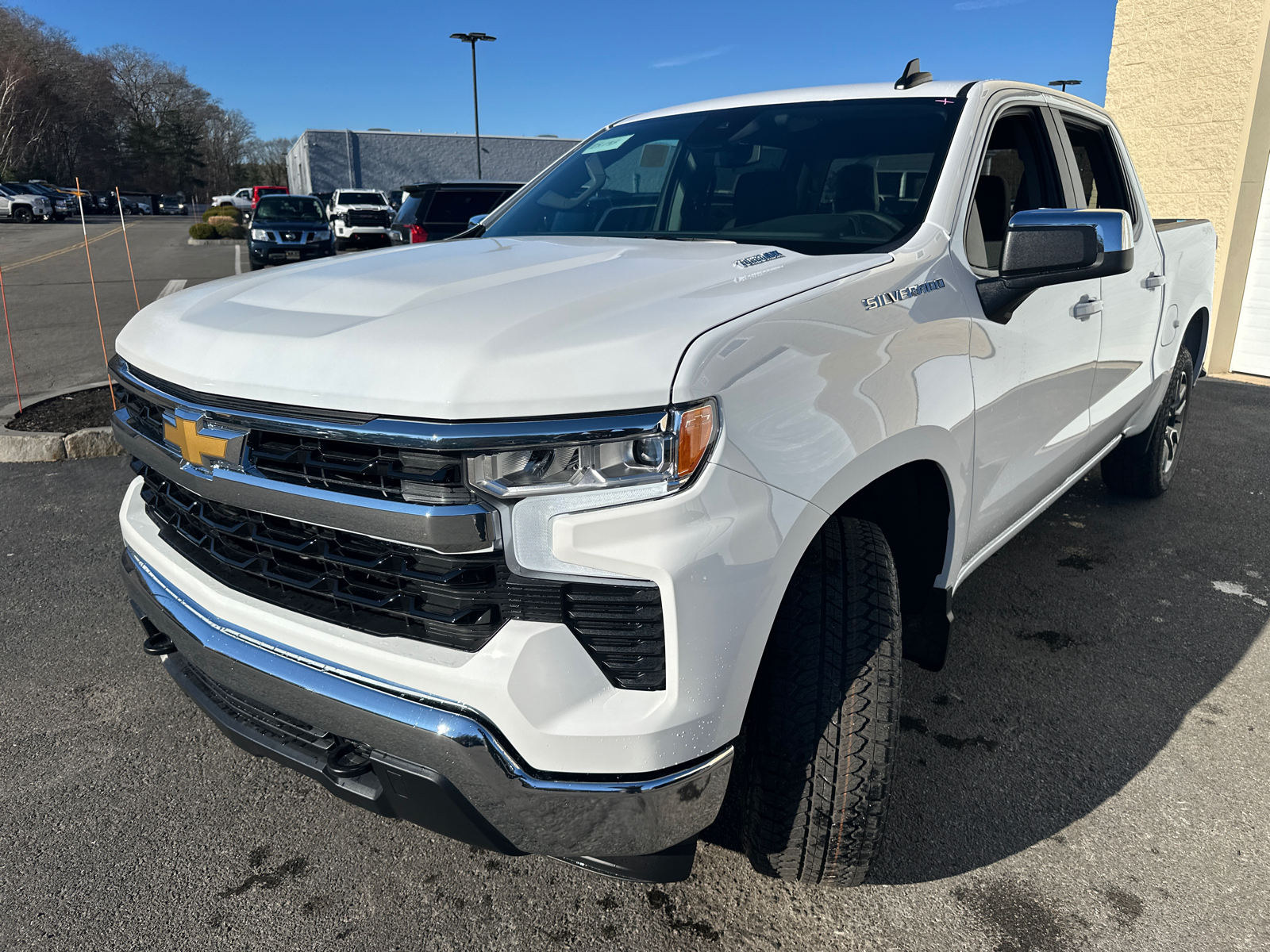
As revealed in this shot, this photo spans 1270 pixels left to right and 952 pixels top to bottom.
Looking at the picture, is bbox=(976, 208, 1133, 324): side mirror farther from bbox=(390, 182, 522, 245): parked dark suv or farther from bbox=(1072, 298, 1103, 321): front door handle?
bbox=(390, 182, 522, 245): parked dark suv

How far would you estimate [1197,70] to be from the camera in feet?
28.8

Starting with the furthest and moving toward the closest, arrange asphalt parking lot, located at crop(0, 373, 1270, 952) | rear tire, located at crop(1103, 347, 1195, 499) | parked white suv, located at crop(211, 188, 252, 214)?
parked white suv, located at crop(211, 188, 252, 214), rear tire, located at crop(1103, 347, 1195, 499), asphalt parking lot, located at crop(0, 373, 1270, 952)

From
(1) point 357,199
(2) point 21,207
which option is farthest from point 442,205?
(2) point 21,207

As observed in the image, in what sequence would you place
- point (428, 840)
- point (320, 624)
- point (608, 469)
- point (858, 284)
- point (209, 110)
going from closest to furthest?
point (608, 469)
point (320, 624)
point (858, 284)
point (428, 840)
point (209, 110)

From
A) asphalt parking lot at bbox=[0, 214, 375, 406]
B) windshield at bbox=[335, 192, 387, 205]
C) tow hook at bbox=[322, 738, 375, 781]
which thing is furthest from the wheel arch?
windshield at bbox=[335, 192, 387, 205]

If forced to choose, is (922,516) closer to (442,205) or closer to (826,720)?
(826,720)

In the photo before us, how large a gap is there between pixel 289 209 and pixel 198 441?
72.0ft

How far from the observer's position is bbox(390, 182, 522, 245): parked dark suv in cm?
1154

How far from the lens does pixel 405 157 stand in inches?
2178

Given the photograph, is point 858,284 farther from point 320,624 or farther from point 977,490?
point 320,624

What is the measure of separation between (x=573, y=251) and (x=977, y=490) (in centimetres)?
124

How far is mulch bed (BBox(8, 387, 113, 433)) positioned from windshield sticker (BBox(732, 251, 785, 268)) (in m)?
5.34

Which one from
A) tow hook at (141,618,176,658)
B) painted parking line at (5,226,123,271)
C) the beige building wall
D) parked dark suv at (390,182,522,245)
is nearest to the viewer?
tow hook at (141,618,176,658)

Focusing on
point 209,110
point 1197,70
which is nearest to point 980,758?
point 1197,70
